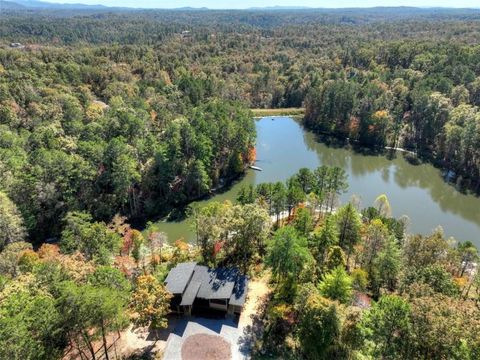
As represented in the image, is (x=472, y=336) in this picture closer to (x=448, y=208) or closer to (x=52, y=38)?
(x=448, y=208)

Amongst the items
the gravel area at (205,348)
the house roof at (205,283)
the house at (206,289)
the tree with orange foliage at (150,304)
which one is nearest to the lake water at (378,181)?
the house roof at (205,283)

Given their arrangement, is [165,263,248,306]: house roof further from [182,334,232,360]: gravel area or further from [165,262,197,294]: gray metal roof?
[182,334,232,360]: gravel area

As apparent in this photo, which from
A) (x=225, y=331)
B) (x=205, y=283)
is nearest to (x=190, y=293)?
(x=205, y=283)

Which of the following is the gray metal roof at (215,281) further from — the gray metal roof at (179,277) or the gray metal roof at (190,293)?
the gray metal roof at (179,277)

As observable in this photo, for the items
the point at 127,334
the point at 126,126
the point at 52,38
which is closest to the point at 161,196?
the point at 126,126

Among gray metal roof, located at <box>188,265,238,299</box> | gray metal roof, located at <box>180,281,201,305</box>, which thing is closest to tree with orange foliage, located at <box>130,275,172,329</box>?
gray metal roof, located at <box>180,281,201,305</box>
